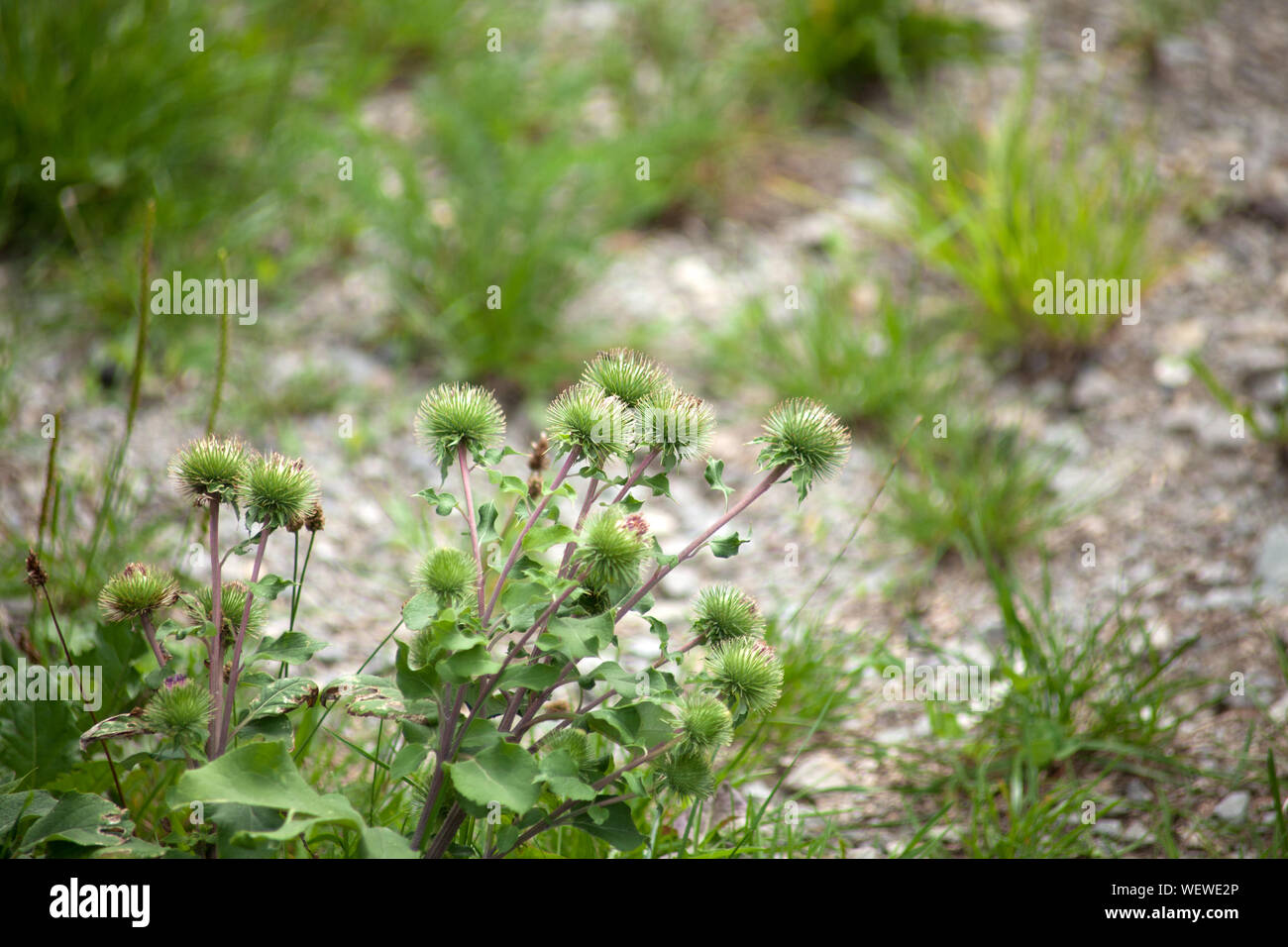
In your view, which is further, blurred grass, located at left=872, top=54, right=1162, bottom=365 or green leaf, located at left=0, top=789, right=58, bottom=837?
blurred grass, located at left=872, top=54, right=1162, bottom=365

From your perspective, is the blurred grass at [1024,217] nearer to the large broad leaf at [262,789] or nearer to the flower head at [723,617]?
the flower head at [723,617]

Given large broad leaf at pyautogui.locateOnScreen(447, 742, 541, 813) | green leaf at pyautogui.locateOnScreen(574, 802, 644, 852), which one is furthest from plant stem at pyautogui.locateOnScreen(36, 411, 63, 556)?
green leaf at pyautogui.locateOnScreen(574, 802, 644, 852)

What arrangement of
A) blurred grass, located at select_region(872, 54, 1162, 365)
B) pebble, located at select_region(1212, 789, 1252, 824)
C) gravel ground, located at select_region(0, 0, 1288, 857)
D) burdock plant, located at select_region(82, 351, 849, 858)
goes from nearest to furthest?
1. burdock plant, located at select_region(82, 351, 849, 858)
2. pebble, located at select_region(1212, 789, 1252, 824)
3. gravel ground, located at select_region(0, 0, 1288, 857)
4. blurred grass, located at select_region(872, 54, 1162, 365)

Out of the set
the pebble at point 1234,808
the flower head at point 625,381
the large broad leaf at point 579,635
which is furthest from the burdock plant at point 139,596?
the pebble at point 1234,808

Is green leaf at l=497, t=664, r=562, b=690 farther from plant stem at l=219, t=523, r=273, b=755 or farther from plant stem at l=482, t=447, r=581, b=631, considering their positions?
plant stem at l=219, t=523, r=273, b=755

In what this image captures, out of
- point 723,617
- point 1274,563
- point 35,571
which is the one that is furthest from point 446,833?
point 1274,563

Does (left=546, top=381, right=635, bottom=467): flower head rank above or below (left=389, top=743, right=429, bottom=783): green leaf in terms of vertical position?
above
